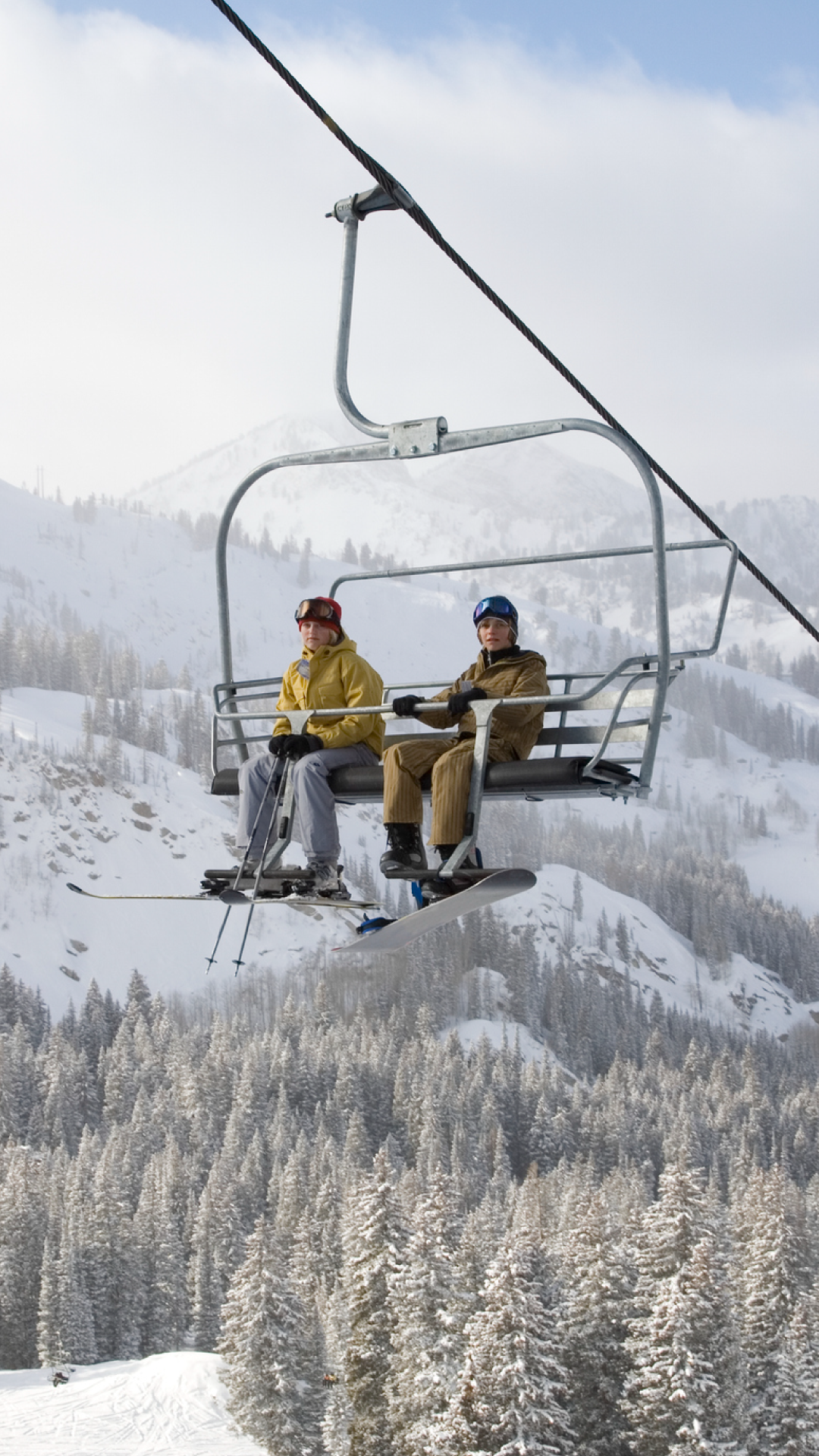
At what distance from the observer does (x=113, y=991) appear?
16162cm

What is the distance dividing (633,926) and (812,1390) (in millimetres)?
163932

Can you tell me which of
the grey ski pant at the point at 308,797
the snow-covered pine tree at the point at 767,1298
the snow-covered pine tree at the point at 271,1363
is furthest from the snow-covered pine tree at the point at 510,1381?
the grey ski pant at the point at 308,797

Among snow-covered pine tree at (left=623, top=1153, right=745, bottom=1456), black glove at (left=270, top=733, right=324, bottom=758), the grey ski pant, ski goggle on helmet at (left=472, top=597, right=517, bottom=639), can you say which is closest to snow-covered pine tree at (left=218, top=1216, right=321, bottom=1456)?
snow-covered pine tree at (left=623, top=1153, right=745, bottom=1456)

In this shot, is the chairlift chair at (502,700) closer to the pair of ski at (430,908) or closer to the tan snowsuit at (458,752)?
the tan snowsuit at (458,752)

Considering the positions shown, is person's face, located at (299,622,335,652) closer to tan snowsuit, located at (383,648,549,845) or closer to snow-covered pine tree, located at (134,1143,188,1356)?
tan snowsuit, located at (383,648,549,845)

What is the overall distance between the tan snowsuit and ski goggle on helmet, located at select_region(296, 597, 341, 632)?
766 millimetres

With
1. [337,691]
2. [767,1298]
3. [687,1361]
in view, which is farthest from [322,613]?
[767,1298]

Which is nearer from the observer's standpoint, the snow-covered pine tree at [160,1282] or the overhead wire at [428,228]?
the overhead wire at [428,228]

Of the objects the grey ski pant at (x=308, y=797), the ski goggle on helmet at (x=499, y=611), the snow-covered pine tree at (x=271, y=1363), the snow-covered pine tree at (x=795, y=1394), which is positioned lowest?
the snow-covered pine tree at (x=271, y=1363)

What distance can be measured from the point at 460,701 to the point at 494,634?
0.65m

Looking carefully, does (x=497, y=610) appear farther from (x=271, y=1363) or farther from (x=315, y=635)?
(x=271, y=1363)

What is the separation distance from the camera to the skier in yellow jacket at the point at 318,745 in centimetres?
725

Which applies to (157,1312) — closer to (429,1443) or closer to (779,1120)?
(429,1443)

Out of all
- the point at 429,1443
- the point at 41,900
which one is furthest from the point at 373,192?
the point at 41,900
